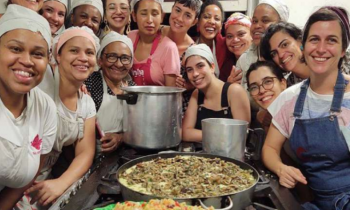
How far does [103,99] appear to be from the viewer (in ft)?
7.72

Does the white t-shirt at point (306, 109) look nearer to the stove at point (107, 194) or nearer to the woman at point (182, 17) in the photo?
the stove at point (107, 194)

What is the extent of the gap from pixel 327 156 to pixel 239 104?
0.89 metres

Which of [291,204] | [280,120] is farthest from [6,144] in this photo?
[280,120]

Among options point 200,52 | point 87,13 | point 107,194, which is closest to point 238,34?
point 200,52

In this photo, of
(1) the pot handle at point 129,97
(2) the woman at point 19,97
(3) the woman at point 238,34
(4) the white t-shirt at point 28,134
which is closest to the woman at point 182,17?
(3) the woman at point 238,34

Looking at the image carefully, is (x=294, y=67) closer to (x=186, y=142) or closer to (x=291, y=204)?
(x=186, y=142)

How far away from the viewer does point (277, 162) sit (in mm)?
1737

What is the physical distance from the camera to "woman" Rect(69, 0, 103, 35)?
8.70ft

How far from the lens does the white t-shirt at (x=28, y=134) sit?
152 cm

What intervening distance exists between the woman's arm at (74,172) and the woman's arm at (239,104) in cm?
104

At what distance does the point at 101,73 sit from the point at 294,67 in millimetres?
1465

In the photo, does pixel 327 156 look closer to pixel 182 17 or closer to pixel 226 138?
pixel 226 138

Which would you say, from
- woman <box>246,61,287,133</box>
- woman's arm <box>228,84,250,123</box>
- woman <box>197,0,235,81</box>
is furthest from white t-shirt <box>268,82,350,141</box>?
woman <box>197,0,235,81</box>

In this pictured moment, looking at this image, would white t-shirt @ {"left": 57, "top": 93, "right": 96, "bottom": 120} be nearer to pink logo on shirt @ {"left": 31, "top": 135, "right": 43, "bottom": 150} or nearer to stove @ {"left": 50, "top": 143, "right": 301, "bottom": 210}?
pink logo on shirt @ {"left": 31, "top": 135, "right": 43, "bottom": 150}
